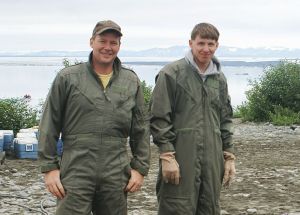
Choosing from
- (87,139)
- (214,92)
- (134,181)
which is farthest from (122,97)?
(214,92)

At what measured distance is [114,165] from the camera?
4078 mm

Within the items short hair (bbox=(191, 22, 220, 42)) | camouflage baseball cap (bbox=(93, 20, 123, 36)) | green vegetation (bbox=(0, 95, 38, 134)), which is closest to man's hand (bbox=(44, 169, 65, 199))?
camouflage baseball cap (bbox=(93, 20, 123, 36))

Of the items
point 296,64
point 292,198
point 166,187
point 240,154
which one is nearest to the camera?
point 166,187

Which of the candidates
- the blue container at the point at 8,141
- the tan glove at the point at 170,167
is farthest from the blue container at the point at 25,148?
the tan glove at the point at 170,167

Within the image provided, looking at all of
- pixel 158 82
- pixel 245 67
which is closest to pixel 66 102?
pixel 158 82

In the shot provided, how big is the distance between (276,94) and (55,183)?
685 inches

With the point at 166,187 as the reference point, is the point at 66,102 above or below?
above

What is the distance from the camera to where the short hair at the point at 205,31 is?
4.56m

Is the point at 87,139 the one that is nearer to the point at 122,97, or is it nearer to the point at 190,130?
the point at 122,97

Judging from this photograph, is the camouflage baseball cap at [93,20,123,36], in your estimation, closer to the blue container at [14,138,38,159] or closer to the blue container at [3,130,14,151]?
the blue container at [14,138,38,159]

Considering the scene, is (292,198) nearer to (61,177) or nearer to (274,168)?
(274,168)

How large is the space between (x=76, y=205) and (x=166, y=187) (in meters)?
0.92

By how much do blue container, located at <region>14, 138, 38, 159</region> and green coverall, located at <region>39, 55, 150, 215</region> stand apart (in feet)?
23.4

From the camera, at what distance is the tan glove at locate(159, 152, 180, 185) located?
4470mm
